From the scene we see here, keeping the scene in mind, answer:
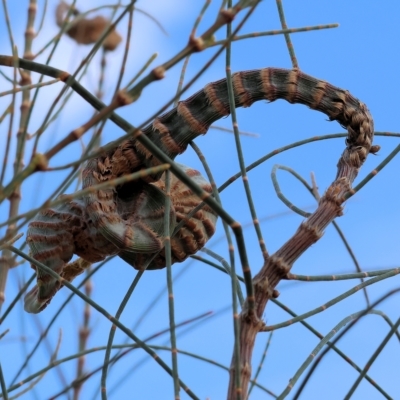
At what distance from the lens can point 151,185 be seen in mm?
1076

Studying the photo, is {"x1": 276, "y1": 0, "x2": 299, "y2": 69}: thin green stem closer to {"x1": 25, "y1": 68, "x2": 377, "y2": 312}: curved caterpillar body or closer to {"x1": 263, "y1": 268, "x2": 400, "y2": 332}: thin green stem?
{"x1": 25, "y1": 68, "x2": 377, "y2": 312}: curved caterpillar body

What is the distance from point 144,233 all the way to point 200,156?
0.16 metres

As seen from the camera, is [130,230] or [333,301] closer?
[333,301]

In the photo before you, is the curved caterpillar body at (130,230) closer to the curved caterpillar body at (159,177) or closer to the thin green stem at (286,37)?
the curved caterpillar body at (159,177)

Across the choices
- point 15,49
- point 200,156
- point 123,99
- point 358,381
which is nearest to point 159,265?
point 200,156

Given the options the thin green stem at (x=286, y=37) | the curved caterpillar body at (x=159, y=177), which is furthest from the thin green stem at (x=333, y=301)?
the thin green stem at (x=286, y=37)

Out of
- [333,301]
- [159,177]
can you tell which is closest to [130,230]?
[159,177]

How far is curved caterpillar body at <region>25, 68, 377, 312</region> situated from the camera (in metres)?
1.00

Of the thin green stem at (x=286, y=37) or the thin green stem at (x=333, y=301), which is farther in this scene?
the thin green stem at (x=286, y=37)

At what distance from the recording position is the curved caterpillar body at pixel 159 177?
3.29 feet

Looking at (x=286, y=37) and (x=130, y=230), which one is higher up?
(x=286, y=37)

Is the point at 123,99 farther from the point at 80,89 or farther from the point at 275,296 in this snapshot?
the point at 275,296

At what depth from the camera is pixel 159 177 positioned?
3.48ft

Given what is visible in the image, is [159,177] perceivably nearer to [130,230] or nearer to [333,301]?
[130,230]
